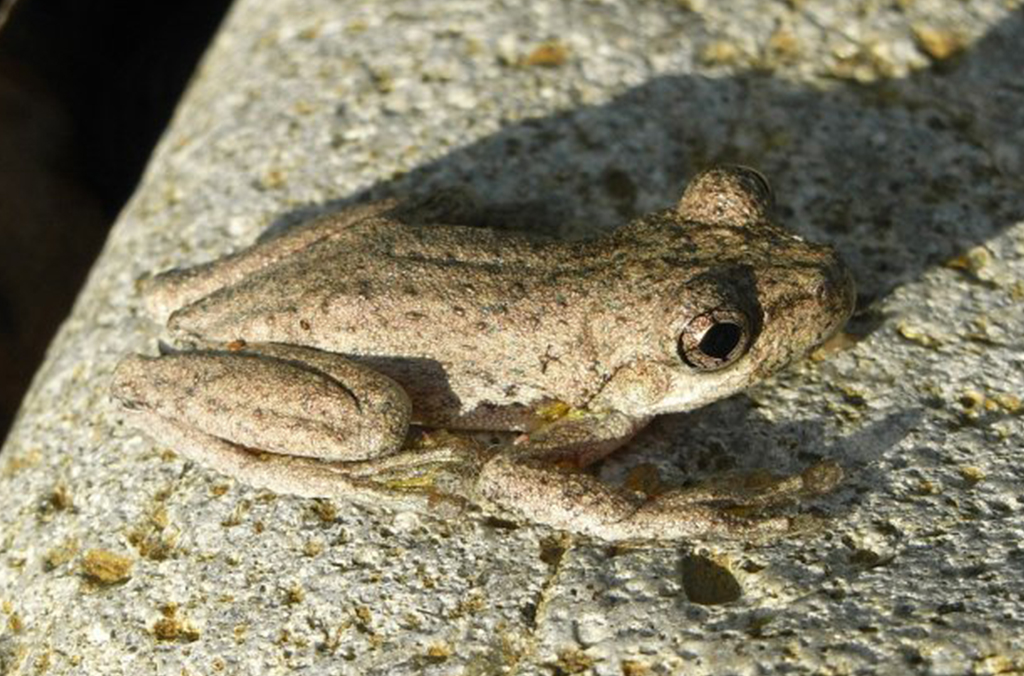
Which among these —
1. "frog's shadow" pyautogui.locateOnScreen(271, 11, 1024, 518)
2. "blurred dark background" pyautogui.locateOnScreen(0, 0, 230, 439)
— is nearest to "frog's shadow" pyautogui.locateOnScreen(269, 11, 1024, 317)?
"frog's shadow" pyautogui.locateOnScreen(271, 11, 1024, 518)

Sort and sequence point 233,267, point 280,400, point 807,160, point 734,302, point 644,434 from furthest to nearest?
point 807,160 < point 233,267 < point 644,434 < point 280,400 < point 734,302

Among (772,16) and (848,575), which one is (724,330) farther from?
(772,16)

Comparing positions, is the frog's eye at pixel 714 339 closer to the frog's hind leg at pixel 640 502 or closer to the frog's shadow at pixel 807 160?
the frog's hind leg at pixel 640 502

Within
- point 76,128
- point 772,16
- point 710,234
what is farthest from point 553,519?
point 76,128

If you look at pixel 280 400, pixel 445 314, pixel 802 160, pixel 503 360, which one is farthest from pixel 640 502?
pixel 802 160

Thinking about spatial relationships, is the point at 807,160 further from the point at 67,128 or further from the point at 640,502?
the point at 67,128
